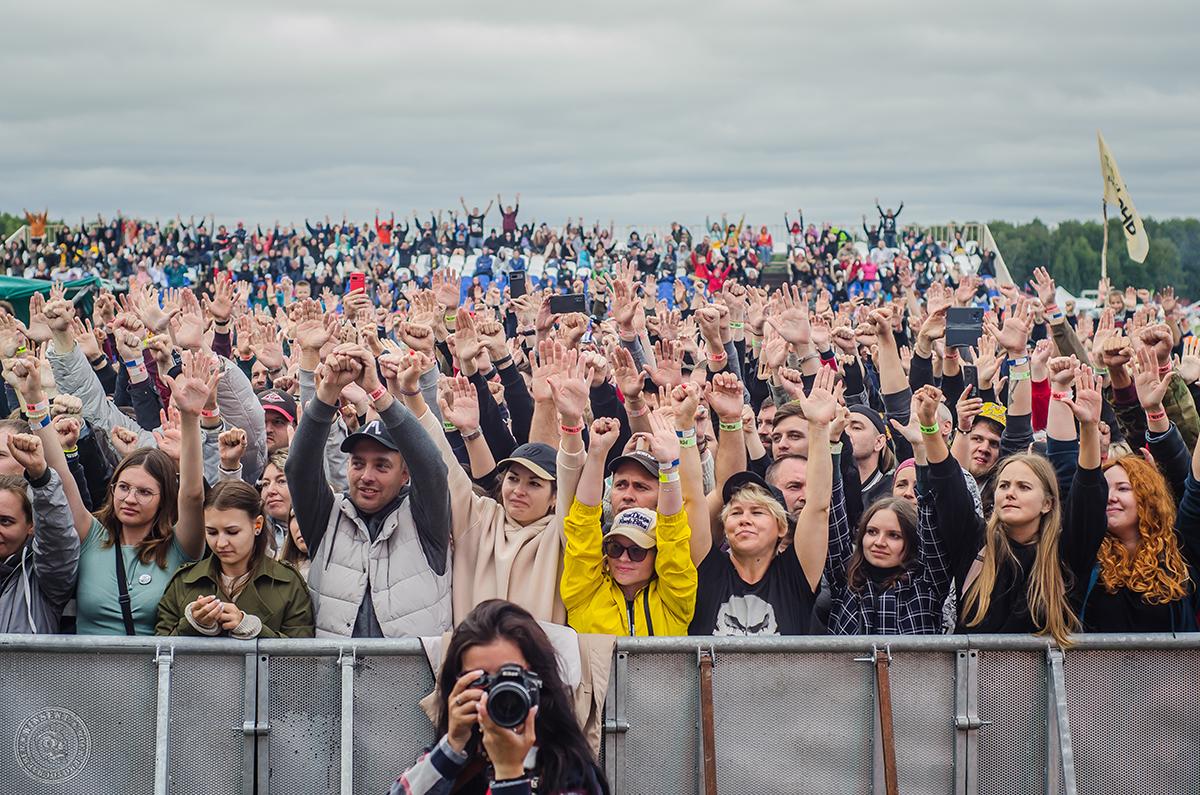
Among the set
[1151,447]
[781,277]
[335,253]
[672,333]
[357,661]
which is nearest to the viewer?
[357,661]

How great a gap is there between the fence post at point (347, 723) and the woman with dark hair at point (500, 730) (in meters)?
1.02

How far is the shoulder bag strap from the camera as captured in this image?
4828 millimetres

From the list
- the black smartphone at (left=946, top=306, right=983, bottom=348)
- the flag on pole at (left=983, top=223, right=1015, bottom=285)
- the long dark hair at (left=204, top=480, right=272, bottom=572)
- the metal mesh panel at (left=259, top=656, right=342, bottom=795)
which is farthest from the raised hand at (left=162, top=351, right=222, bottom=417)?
the flag on pole at (left=983, top=223, right=1015, bottom=285)

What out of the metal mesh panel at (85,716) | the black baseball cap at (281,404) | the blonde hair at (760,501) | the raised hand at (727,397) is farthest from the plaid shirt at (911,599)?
the black baseball cap at (281,404)

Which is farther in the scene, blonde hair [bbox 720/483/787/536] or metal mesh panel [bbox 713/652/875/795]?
blonde hair [bbox 720/483/787/536]

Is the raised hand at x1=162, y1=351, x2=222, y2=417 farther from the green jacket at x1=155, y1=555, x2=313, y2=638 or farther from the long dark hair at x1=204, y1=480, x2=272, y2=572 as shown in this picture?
the green jacket at x1=155, y1=555, x2=313, y2=638

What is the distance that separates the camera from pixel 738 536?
16.2 feet

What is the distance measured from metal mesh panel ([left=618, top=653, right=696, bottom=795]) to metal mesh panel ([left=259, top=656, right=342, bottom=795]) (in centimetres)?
95

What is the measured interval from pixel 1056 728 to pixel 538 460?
2.06 meters

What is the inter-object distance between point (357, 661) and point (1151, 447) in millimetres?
3125

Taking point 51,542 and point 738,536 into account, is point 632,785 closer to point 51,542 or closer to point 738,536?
point 738,536

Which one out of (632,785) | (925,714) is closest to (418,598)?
(632,785)

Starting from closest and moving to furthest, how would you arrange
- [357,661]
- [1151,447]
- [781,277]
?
[357,661], [1151,447], [781,277]

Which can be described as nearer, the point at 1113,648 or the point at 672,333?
the point at 1113,648
